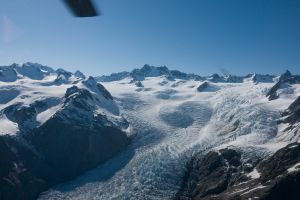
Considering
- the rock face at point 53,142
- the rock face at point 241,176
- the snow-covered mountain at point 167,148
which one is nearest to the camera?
the rock face at point 241,176

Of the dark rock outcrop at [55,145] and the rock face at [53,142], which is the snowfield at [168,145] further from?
the dark rock outcrop at [55,145]


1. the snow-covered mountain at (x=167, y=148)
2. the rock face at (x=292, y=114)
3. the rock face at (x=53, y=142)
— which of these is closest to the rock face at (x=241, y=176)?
the snow-covered mountain at (x=167, y=148)

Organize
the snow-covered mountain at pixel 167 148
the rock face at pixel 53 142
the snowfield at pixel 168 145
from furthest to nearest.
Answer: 1. the rock face at pixel 53 142
2. the snowfield at pixel 168 145
3. the snow-covered mountain at pixel 167 148

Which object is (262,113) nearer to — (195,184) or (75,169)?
(195,184)

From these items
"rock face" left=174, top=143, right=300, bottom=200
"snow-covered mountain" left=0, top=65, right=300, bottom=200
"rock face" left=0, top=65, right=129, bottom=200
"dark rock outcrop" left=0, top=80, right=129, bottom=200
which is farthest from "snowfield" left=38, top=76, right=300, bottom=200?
"dark rock outcrop" left=0, top=80, right=129, bottom=200

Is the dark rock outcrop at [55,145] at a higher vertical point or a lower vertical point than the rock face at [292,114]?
lower

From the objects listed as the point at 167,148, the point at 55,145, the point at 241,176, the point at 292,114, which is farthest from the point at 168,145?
the point at 292,114

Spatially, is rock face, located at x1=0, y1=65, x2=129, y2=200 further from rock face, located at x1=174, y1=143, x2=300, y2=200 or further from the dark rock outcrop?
rock face, located at x1=174, y1=143, x2=300, y2=200

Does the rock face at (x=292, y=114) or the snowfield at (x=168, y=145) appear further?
the rock face at (x=292, y=114)

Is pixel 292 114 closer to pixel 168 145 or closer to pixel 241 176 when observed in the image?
pixel 168 145
